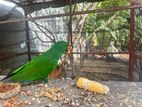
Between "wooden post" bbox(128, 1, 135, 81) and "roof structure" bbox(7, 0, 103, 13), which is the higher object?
"roof structure" bbox(7, 0, 103, 13)

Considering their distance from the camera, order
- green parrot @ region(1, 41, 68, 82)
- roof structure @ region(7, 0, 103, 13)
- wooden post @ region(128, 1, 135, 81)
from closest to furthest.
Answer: green parrot @ region(1, 41, 68, 82) < wooden post @ region(128, 1, 135, 81) < roof structure @ region(7, 0, 103, 13)

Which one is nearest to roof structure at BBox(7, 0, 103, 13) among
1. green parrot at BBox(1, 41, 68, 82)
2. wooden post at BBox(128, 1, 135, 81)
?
wooden post at BBox(128, 1, 135, 81)

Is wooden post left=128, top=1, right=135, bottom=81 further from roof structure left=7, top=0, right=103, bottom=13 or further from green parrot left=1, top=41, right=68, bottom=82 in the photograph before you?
green parrot left=1, top=41, right=68, bottom=82

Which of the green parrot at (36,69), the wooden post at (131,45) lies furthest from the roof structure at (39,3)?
the green parrot at (36,69)

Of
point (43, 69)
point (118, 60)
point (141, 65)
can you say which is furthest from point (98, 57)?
point (43, 69)

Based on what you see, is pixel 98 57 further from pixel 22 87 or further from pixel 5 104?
pixel 5 104

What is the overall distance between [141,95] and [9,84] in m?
1.26

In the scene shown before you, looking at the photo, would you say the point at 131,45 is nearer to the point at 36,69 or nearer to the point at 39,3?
the point at 36,69

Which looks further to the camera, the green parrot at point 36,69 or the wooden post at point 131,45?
the wooden post at point 131,45

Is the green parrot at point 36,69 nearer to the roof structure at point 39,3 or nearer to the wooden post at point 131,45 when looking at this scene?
the wooden post at point 131,45

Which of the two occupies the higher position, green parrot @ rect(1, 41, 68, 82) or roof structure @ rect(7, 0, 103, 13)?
roof structure @ rect(7, 0, 103, 13)

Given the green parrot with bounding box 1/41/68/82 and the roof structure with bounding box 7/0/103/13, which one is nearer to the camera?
the green parrot with bounding box 1/41/68/82

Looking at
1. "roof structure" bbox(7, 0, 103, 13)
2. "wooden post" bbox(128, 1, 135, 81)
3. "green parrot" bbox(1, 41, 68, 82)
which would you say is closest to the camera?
"green parrot" bbox(1, 41, 68, 82)

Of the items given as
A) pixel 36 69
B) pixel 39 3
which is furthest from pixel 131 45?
pixel 39 3
